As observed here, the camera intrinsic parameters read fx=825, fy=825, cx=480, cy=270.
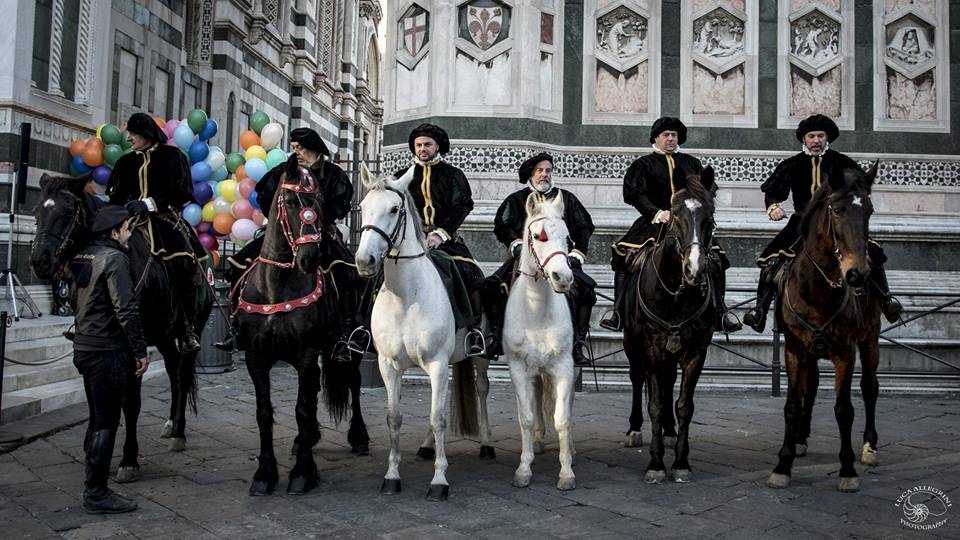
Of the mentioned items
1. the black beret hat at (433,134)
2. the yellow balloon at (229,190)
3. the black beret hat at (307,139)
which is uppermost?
the yellow balloon at (229,190)

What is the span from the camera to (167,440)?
26.0 ft

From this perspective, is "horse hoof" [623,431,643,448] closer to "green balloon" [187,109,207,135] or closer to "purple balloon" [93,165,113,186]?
"purple balloon" [93,165,113,186]

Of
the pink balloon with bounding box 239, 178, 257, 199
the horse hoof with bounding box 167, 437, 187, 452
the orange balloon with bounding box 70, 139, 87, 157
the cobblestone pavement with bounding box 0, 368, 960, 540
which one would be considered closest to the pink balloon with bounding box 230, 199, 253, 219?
the pink balloon with bounding box 239, 178, 257, 199

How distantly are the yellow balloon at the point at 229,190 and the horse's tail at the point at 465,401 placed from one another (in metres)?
9.09

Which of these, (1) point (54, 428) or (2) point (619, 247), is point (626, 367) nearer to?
(2) point (619, 247)

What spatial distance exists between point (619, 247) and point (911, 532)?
11.3 ft

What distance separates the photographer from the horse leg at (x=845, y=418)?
6.21 meters

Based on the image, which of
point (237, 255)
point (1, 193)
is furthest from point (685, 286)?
point (1, 193)

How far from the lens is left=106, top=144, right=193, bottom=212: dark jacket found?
297 inches

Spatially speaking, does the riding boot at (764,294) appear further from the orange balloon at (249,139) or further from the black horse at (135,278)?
the orange balloon at (249,139)

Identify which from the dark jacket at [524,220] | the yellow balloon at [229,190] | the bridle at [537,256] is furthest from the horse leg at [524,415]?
the yellow balloon at [229,190]

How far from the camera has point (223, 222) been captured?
1527 cm

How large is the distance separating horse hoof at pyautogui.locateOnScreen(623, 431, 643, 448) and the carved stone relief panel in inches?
295

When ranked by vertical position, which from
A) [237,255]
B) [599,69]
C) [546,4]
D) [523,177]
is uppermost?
[546,4]
